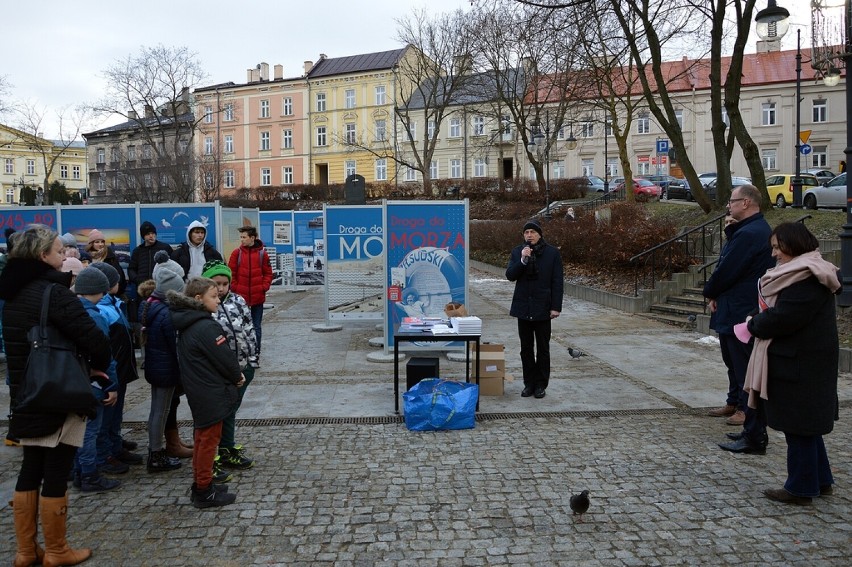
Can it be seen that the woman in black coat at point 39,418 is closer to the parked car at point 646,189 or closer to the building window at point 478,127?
the parked car at point 646,189

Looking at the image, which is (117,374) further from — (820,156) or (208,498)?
(820,156)

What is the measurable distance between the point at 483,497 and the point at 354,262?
7.12 metres

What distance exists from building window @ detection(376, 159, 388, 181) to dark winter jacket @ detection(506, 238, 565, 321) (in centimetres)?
5978

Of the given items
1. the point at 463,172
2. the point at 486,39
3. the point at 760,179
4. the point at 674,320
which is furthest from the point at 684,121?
the point at 674,320

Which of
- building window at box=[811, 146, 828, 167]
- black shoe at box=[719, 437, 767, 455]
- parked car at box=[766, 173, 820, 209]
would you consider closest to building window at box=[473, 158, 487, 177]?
building window at box=[811, 146, 828, 167]

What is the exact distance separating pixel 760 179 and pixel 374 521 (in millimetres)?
17667

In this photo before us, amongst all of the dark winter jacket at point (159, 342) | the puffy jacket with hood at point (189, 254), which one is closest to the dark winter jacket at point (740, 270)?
the dark winter jacket at point (159, 342)

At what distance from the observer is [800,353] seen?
4.46 metres

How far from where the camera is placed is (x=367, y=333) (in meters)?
12.1

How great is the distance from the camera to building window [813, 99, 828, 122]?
2037 inches

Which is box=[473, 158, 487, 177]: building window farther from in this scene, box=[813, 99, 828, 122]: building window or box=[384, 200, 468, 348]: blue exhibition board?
box=[384, 200, 468, 348]: blue exhibition board

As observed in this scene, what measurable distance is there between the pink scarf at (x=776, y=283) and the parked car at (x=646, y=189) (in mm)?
31728

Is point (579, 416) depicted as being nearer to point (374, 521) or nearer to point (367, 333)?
point (374, 521)

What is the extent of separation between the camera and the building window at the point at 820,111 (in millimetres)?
51750
